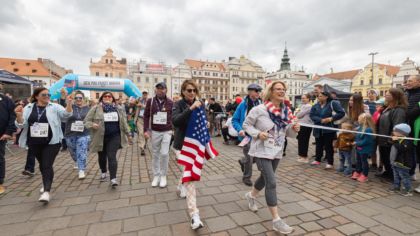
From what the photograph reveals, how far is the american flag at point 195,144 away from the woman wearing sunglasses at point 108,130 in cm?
190

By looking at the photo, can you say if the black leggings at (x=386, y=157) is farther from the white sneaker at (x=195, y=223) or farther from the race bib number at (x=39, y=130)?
the race bib number at (x=39, y=130)

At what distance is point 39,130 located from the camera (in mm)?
3490

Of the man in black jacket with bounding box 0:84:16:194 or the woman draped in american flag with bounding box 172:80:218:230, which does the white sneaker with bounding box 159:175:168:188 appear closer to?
the woman draped in american flag with bounding box 172:80:218:230

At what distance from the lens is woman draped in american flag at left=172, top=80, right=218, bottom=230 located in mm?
2805

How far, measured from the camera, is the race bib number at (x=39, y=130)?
11.4ft

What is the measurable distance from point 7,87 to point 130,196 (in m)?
14.0

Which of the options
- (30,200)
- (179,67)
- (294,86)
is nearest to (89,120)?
(30,200)

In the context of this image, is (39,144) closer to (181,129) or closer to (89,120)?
(89,120)

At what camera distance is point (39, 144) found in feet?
11.6

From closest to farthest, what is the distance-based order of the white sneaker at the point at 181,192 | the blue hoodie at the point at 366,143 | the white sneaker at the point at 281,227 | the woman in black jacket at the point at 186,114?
the white sneaker at the point at 281,227, the woman in black jacket at the point at 186,114, the white sneaker at the point at 181,192, the blue hoodie at the point at 366,143

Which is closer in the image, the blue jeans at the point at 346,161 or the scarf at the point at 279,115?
the scarf at the point at 279,115

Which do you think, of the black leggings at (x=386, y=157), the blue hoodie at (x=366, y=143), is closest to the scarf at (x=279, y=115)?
the blue hoodie at (x=366, y=143)

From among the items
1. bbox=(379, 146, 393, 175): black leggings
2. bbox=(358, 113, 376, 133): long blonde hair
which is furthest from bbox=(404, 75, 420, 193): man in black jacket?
bbox=(358, 113, 376, 133): long blonde hair

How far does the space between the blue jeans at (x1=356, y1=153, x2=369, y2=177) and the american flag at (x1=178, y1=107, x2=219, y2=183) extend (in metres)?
3.57
